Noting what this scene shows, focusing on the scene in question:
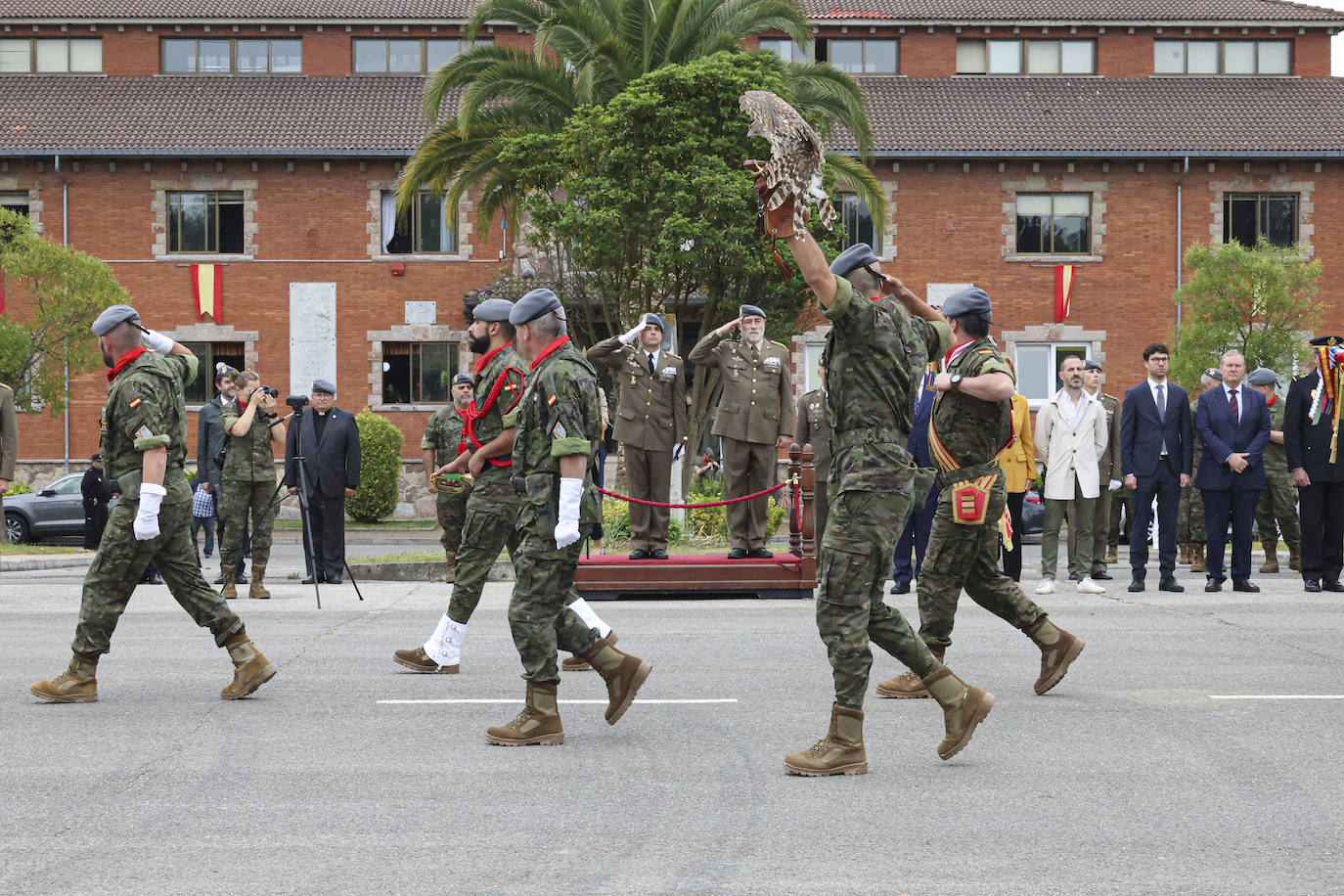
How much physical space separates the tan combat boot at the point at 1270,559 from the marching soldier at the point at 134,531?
12.5 metres

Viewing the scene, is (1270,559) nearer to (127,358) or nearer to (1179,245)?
(127,358)

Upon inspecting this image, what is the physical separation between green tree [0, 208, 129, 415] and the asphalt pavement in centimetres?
1985

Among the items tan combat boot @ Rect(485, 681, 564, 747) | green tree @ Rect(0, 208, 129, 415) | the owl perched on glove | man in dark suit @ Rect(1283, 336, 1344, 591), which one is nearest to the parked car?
green tree @ Rect(0, 208, 129, 415)

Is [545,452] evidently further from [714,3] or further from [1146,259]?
[1146,259]

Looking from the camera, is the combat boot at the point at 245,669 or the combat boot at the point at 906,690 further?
the combat boot at the point at 906,690

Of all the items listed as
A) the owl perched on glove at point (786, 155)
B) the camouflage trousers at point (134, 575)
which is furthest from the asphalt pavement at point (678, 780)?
the owl perched on glove at point (786, 155)

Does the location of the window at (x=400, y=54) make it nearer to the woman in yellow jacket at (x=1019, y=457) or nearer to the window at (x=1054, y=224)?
the window at (x=1054, y=224)

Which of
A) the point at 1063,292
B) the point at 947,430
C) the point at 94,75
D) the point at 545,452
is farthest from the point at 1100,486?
the point at 94,75

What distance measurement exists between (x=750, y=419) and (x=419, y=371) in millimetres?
22598

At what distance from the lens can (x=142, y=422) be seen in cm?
795

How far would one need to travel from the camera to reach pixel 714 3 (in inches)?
909

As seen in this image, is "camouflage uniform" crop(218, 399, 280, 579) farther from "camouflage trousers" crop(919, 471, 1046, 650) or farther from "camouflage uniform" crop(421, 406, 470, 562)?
"camouflage trousers" crop(919, 471, 1046, 650)

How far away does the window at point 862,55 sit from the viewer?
37906mm

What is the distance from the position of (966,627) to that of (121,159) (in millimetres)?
28907
